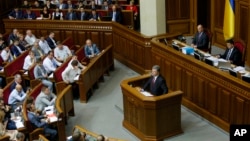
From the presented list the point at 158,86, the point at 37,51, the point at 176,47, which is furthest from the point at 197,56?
the point at 37,51

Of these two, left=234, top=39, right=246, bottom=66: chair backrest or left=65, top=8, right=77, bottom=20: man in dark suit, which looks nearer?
left=234, top=39, right=246, bottom=66: chair backrest

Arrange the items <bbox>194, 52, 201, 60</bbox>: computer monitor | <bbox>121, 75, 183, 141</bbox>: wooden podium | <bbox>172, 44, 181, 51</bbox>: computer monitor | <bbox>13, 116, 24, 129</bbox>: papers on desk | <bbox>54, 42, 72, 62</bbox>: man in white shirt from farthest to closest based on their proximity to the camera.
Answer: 1. <bbox>54, 42, 72, 62</bbox>: man in white shirt
2. <bbox>172, 44, 181, 51</bbox>: computer monitor
3. <bbox>194, 52, 201, 60</bbox>: computer monitor
4. <bbox>13, 116, 24, 129</bbox>: papers on desk
5. <bbox>121, 75, 183, 141</bbox>: wooden podium

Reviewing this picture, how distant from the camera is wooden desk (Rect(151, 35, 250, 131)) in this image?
9.08 m

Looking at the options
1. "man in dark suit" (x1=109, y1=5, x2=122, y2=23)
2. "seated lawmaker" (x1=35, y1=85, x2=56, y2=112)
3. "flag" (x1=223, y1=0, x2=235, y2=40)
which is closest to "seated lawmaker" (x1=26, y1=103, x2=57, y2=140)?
"seated lawmaker" (x1=35, y1=85, x2=56, y2=112)

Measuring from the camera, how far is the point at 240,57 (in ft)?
34.4

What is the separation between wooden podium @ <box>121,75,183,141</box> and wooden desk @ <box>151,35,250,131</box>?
84 cm

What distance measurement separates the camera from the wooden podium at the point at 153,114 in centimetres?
908

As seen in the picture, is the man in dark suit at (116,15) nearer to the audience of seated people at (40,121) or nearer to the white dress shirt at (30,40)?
the white dress shirt at (30,40)

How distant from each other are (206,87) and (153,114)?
1497 mm

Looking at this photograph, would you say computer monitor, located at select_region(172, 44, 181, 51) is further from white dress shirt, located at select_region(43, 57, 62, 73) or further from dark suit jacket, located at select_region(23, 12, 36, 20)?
dark suit jacket, located at select_region(23, 12, 36, 20)

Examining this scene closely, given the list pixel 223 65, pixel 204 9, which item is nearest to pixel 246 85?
pixel 223 65

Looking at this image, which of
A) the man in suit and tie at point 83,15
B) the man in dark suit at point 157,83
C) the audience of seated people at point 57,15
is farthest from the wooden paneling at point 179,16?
the man in dark suit at point 157,83

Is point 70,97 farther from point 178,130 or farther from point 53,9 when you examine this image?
point 53,9

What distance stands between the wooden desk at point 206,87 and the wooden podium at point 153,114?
843 millimetres
